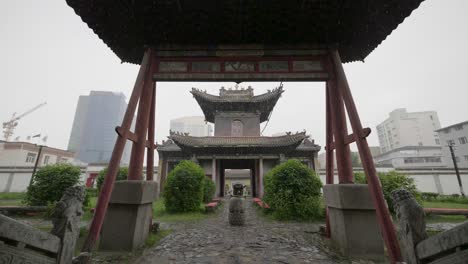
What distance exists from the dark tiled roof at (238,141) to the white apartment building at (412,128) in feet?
229

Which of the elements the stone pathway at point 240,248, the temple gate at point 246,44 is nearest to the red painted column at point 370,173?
the temple gate at point 246,44

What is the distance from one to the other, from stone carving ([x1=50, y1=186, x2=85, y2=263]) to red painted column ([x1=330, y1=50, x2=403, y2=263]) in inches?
169

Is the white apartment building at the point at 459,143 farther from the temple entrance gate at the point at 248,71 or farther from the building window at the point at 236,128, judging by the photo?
the temple entrance gate at the point at 248,71

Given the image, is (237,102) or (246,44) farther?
(237,102)

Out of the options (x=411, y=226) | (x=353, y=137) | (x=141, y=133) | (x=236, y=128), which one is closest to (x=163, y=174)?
(x=236, y=128)

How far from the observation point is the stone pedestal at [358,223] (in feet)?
12.5

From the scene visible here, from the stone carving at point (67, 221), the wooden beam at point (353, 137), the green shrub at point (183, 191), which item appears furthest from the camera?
the green shrub at point (183, 191)

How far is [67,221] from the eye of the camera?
2428 mm

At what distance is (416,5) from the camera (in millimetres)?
3561

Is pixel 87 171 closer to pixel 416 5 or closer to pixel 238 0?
pixel 238 0

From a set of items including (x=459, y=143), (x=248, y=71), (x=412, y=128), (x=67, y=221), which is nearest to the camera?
(x=67, y=221)

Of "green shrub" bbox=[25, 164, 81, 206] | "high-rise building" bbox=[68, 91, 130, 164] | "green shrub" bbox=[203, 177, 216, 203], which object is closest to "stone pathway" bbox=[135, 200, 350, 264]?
"green shrub" bbox=[25, 164, 81, 206]

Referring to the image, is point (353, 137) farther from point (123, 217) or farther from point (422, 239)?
point (123, 217)

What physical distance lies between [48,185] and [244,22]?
355 inches
